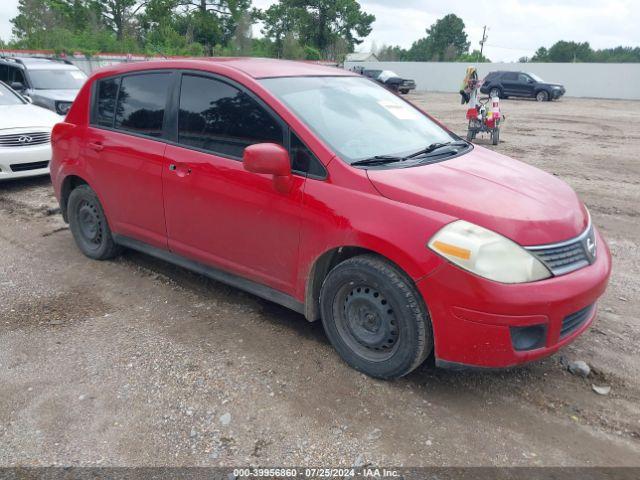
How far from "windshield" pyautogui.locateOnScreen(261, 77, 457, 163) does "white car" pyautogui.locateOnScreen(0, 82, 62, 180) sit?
5526 millimetres

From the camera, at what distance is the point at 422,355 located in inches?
113

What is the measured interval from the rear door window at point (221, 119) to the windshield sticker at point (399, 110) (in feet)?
3.21

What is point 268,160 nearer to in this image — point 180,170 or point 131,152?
point 180,170

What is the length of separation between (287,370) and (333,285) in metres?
0.61

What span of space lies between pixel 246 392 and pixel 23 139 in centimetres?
635

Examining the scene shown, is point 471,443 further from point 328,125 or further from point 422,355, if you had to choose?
point 328,125

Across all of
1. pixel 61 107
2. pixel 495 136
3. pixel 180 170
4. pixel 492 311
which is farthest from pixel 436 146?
pixel 61 107

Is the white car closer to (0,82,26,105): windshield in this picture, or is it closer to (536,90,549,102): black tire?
(0,82,26,105): windshield

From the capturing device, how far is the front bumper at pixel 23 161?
7.31 meters

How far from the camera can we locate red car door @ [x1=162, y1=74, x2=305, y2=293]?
329 centimetres

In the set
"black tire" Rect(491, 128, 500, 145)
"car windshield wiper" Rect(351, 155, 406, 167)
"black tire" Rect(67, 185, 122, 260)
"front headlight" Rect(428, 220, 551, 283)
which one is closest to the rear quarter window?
"black tire" Rect(67, 185, 122, 260)

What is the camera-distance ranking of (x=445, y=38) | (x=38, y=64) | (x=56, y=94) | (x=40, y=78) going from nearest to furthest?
(x=56, y=94) < (x=40, y=78) < (x=38, y=64) < (x=445, y=38)

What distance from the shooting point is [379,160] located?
3172 millimetres

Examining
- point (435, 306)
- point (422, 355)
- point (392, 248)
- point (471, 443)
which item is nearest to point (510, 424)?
point (471, 443)
